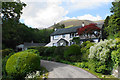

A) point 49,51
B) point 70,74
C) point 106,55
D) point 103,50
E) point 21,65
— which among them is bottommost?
point 70,74

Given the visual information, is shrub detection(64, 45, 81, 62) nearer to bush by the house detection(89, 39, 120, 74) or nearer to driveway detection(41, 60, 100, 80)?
driveway detection(41, 60, 100, 80)

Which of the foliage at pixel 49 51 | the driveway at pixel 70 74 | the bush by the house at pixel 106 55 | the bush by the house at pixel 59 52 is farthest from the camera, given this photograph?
the foliage at pixel 49 51

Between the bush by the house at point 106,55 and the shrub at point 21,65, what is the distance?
19.9 ft

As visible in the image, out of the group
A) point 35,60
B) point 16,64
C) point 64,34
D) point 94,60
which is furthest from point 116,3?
point 64,34

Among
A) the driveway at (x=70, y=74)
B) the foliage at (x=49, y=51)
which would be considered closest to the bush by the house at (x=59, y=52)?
the foliage at (x=49, y=51)

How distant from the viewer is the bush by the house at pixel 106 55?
827cm

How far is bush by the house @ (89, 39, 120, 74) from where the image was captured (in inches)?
325

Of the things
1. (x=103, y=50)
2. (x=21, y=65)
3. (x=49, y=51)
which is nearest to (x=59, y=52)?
(x=49, y=51)

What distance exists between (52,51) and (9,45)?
22.9 meters

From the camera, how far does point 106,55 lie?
8547 mm

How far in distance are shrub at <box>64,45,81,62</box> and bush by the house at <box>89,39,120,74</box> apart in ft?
16.4

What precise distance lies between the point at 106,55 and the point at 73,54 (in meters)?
6.95

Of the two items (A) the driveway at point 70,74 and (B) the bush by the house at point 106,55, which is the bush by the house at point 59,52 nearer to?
(A) the driveway at point 70,74

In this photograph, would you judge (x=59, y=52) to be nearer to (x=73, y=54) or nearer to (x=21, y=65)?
(x=73, y=54)
